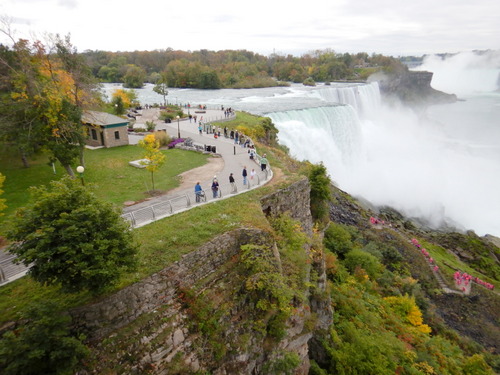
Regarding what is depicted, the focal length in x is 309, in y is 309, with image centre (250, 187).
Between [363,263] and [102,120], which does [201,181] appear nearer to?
[363,263]

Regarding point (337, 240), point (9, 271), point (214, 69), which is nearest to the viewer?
point (9, 271)

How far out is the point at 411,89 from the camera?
109000mm

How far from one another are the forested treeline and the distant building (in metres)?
44.7

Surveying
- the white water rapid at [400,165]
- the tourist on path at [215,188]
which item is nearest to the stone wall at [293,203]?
the tourist on path at [215,188]

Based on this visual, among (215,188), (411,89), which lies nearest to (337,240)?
(215,188)

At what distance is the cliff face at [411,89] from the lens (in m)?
98.6

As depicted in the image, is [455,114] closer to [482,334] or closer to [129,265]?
[482,334]

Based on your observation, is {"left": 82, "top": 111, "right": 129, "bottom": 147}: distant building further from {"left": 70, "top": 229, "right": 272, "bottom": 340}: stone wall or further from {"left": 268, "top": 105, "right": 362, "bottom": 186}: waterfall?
{"left": 70, "top": 229, "right": 272, "bottom": 340}: stone wall

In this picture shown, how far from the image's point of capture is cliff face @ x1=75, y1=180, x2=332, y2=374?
26.9 ft

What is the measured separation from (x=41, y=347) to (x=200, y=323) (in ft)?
14.4

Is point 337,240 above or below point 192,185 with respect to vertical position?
below

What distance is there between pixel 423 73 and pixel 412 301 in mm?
121103

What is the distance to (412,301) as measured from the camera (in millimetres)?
19062

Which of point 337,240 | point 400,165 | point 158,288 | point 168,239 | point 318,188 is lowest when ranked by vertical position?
point 400,165
